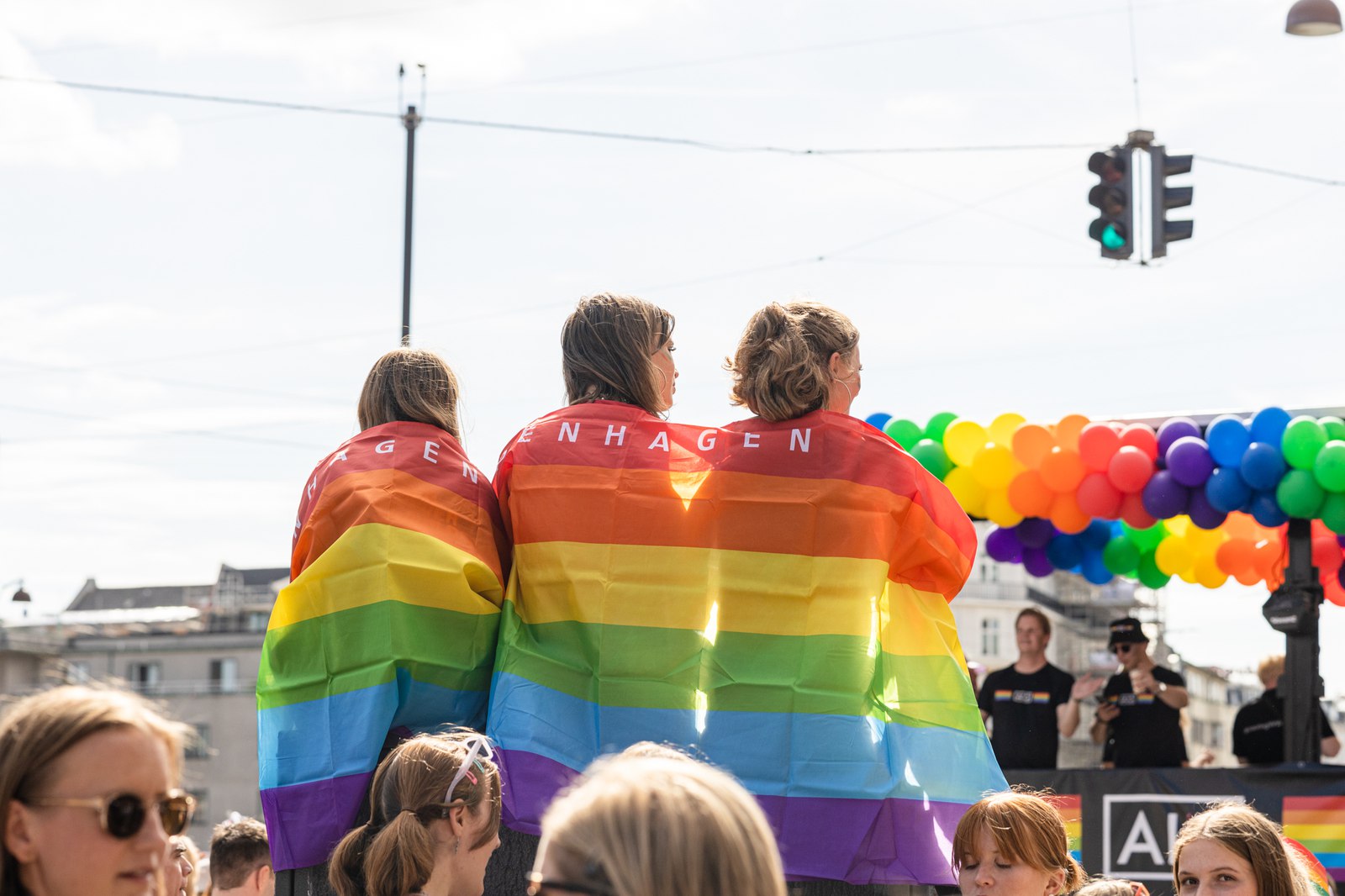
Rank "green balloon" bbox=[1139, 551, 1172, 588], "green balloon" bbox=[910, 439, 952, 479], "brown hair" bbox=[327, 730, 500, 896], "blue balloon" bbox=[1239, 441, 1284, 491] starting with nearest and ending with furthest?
1. "brown hair" bbox=[327, 730, 500, 896]
2. "blue balloon" bbox=[1239, 441, 1284, 491]
3. "green balloon" bbox=[910, 439, 952, 479]
4. "green balloon" bbox=[1139, 551, 1172, 588]

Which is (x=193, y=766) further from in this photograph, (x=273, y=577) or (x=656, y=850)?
(x=656, y=850)

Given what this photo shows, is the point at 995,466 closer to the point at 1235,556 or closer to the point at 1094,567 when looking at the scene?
the point at 1094,567

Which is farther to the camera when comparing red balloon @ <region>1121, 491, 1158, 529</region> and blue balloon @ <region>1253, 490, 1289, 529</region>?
red balloon @ <region>1121, 491, 1158, 529</region>

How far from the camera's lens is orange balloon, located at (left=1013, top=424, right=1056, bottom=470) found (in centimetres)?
852

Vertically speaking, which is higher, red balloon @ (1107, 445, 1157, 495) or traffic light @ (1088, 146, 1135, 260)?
traffic light @ (1088, 146, 1135, 260)

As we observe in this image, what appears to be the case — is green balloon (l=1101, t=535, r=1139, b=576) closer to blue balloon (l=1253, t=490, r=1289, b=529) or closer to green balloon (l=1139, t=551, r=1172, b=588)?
green balloon (l=1139, t=551, r=1172, b=588)

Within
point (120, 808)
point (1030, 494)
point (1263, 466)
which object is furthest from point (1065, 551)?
point (120, 808)

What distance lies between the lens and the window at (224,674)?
5741cm

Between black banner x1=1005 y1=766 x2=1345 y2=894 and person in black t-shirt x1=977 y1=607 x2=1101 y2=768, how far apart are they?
44cm

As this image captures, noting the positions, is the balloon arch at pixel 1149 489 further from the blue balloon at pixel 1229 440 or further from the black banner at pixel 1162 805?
the black banner at pixel 1162 805

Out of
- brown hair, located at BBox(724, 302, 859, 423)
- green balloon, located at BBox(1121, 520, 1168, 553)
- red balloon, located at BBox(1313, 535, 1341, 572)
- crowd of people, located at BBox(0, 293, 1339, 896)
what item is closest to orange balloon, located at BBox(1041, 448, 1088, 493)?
green balloon, located at BBox(1121, 520, 1168, 553)

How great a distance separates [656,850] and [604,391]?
281 cm

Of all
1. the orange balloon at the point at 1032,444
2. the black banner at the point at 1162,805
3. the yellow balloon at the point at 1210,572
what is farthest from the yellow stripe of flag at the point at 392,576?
the yellow balloon at the point at 1210,572

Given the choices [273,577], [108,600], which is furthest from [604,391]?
[108,600]
